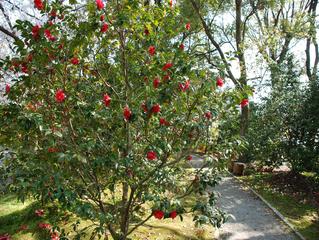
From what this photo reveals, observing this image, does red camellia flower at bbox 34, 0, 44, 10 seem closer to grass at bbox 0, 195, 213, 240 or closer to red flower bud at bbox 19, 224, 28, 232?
grass at bbox 0, 195, 213, 240

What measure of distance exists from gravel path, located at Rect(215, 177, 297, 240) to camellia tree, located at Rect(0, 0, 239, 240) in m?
3.26

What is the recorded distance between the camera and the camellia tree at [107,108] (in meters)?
3.80

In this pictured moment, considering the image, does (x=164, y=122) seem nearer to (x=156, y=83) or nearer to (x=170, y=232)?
(x=156, y=83)

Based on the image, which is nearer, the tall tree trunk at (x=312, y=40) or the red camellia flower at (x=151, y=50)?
the red camellia flower at (x=151, y=50)

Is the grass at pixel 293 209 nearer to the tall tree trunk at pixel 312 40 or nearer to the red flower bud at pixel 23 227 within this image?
the tall tree trunk at pixel 312 40

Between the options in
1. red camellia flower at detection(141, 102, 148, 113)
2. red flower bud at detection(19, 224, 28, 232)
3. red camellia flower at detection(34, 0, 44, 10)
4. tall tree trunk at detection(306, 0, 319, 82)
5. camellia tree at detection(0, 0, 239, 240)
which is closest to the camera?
red camellia flower at detection(34, 0, 44, 10)

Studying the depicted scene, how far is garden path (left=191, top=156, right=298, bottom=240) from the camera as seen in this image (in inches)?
315

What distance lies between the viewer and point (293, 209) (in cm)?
1020

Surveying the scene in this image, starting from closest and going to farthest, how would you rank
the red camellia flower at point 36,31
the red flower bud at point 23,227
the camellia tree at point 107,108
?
the red camellia flower at point 36,31 < the camellia tree at point 107,108 < the red flower bud at point 23,227

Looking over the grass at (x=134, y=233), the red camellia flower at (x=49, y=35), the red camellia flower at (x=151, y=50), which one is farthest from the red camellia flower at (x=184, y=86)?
the grass at (x=134, y=233)

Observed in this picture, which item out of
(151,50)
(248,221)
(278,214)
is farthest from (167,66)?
(278,214)

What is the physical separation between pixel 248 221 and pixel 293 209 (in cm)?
204

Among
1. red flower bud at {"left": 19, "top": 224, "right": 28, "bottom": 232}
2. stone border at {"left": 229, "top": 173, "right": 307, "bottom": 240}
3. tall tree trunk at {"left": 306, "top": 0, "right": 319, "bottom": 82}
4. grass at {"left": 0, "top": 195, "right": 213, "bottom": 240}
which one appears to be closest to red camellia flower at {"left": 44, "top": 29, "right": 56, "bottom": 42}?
grass at {"left": 0, "top": 195, "right": 213, "bottom": 240}

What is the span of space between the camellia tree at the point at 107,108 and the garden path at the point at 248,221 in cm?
326
